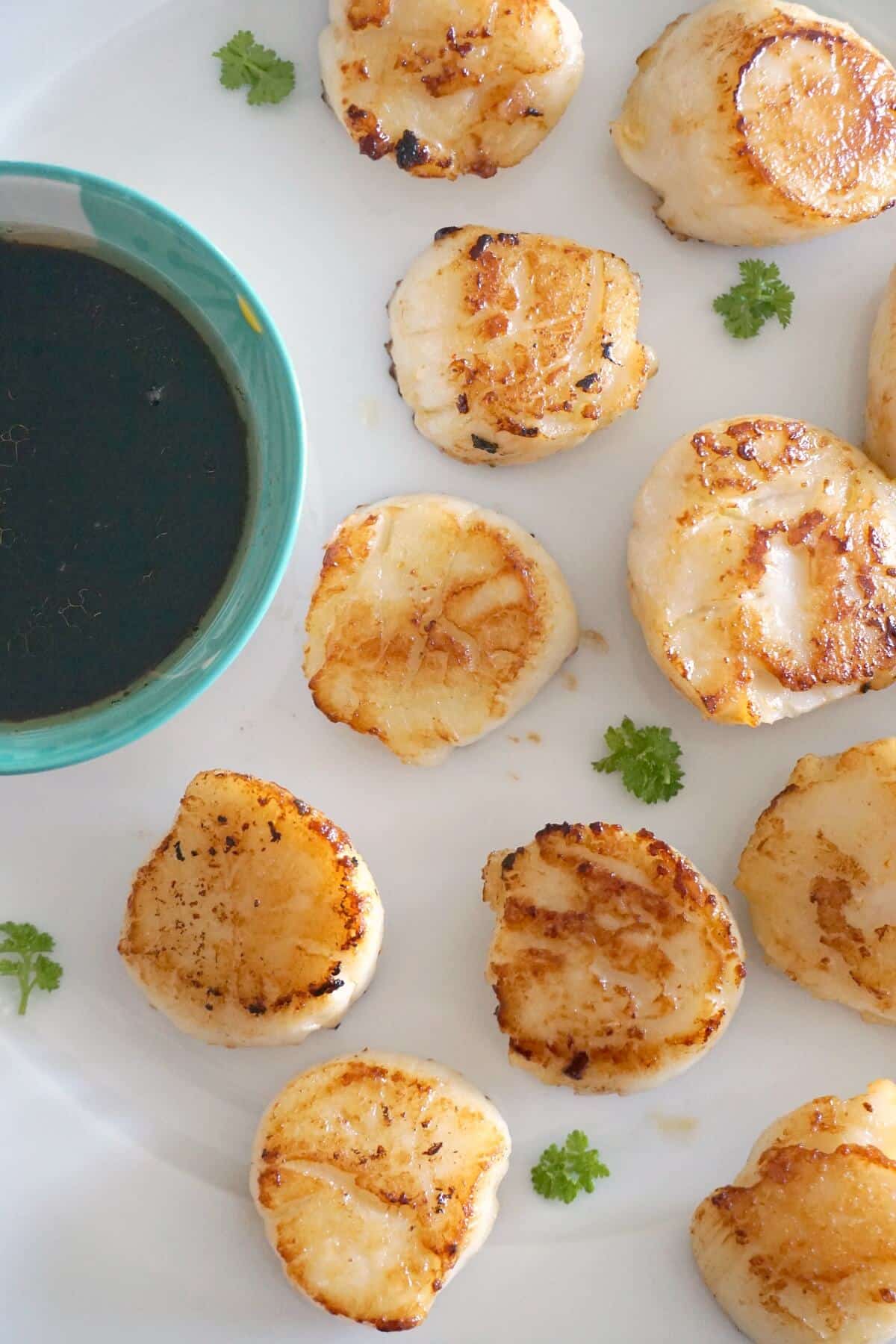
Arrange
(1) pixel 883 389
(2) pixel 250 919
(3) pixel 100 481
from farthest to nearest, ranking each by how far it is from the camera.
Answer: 1. (1) pixel 883 389
2. (2) pixel 250 919
3. (3) pixel 100 481

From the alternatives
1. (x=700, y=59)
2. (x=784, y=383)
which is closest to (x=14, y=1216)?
(x=784, y=383)

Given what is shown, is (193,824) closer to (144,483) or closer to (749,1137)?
(144,483)

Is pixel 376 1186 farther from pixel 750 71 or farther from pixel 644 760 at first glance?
pixel 750 71

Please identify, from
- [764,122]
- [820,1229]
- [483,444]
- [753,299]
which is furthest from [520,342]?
[820,1229]

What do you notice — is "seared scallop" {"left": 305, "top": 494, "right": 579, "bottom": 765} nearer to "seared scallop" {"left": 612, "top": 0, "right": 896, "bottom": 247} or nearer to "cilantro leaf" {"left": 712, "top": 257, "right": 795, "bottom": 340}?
"cilantro leaf" {"left": 712, "top": 257, "right": 795, "bottom": 340}

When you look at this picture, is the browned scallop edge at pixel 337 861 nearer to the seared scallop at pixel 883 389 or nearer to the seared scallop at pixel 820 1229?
the seared scallop at pixel 820 1229

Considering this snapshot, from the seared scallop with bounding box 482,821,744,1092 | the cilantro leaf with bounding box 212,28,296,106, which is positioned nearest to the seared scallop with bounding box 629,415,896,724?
the seared scallop with bounding box 482,821,744,1092
